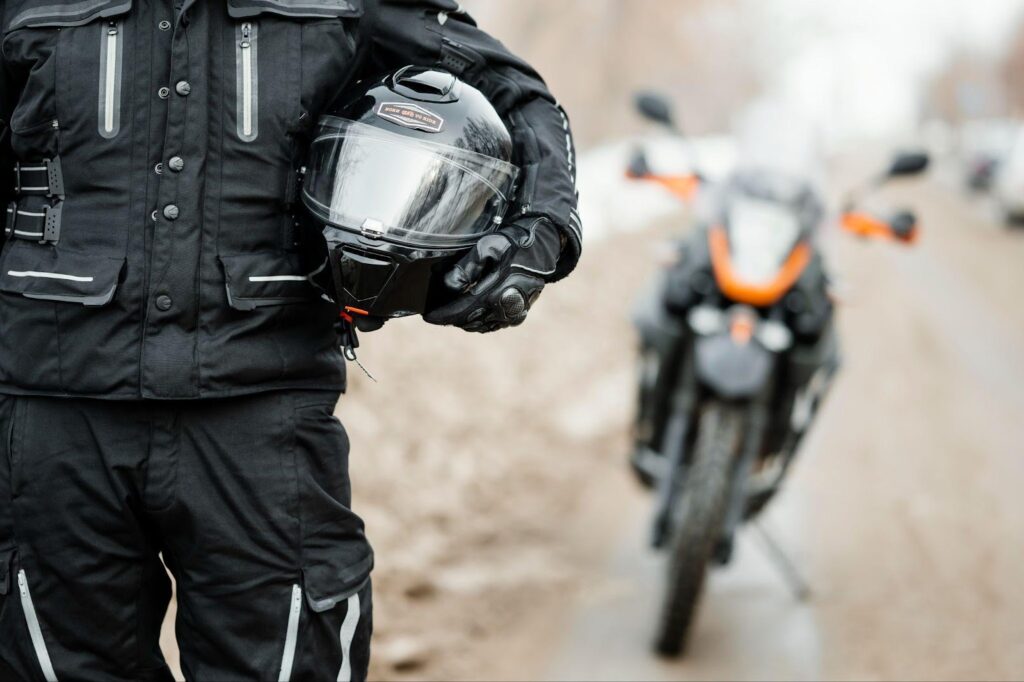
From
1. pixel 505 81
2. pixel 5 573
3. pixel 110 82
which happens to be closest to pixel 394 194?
pixel 505 81

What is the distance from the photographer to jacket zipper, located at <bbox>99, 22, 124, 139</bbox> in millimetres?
1900

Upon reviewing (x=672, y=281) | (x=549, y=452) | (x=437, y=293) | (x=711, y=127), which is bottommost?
(x=711, y=127)

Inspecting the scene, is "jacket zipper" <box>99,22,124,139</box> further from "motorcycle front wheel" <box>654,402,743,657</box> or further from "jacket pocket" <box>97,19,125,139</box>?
"motorcycle front wheel" <box>654,402,743,657</box>

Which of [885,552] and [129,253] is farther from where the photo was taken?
[885,552]

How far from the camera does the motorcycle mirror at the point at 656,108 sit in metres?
4.00

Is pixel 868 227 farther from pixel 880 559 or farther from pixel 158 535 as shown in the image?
pixel 158 535

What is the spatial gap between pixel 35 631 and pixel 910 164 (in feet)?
10.2

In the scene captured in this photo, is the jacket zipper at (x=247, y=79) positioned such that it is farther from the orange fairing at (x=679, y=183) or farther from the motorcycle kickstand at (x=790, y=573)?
the motorcycle kickstand at (x=790, y=573)

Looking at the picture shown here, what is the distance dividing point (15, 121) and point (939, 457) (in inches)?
207

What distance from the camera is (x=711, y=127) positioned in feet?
94.9

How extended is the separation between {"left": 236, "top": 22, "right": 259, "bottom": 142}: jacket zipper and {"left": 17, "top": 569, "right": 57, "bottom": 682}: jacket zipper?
32.9 inches

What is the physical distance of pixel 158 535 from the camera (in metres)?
2.01

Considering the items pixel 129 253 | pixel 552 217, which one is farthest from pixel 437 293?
pixel 129 253

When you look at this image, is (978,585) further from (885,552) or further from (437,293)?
(437,293)
